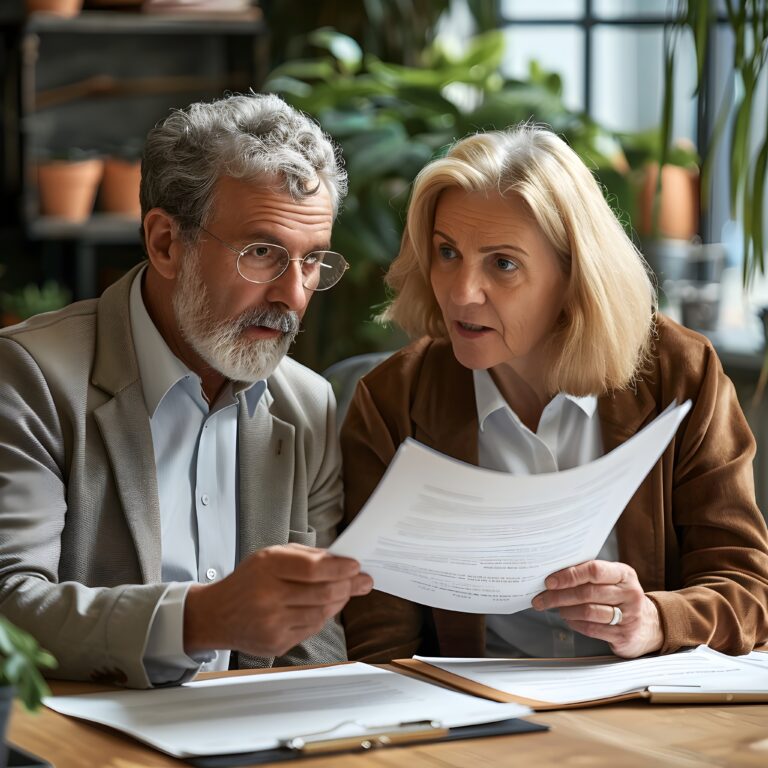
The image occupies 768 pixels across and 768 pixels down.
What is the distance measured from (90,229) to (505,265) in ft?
8.67

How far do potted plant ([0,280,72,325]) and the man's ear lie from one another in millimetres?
2170

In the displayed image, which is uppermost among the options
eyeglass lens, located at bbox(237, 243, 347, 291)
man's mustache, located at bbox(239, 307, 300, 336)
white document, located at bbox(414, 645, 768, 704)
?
eyeglass lens, located at bbox(237, 243, 347, 291)

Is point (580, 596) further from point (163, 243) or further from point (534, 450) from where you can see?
point (163, 243)

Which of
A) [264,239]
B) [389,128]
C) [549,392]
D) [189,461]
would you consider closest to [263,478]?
[189,461]

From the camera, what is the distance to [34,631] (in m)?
1.45

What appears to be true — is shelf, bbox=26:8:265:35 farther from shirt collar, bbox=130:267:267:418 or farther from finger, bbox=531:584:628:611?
finger, bbox=531:584:628:611

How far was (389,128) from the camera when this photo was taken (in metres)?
3.66

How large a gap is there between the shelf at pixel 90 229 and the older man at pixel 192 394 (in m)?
2.29

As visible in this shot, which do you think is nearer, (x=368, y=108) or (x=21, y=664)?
(x=21, y=664)

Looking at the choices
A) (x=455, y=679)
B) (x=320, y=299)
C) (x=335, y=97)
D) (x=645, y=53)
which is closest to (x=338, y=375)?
(x=455, y=679)

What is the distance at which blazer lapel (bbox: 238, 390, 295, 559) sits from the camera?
5.83ft

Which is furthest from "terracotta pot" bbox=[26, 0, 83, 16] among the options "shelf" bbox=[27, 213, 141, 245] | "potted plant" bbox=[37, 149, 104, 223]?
"shelf" bbox=[27, 213, 141, 245]

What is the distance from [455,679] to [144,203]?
839mm

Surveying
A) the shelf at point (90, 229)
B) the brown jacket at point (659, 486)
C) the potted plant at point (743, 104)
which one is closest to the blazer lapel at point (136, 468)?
the brown jacket at point (659, 486)
